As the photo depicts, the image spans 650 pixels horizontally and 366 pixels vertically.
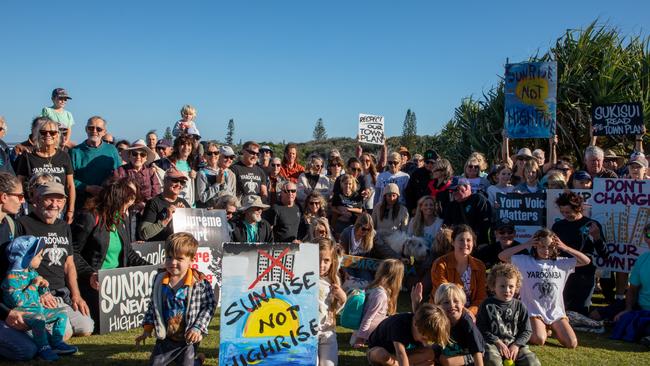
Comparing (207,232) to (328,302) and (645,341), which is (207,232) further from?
(645,341)

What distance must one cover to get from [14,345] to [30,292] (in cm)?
50

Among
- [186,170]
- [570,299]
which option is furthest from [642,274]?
[186,170]

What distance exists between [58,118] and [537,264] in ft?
25.7

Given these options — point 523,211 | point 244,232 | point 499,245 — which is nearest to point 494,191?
point 523,211

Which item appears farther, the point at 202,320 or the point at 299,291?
the point at 299,291

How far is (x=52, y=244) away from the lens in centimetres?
644

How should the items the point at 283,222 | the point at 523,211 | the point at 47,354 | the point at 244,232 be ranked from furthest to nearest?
the point at 283,222 < the point at 523,211 < the point at 244,232 < the point at 47,354

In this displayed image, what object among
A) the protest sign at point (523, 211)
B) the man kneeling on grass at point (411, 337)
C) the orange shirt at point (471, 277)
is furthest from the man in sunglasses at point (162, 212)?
the protest sign at point (523, 211)

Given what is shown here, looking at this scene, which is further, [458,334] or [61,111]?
[61,111]

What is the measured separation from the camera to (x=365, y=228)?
8.88 metres

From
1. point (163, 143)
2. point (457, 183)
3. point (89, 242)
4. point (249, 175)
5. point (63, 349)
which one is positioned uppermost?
point (163, 143)

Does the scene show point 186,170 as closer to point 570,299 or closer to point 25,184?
point 25,184

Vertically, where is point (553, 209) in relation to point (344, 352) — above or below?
above

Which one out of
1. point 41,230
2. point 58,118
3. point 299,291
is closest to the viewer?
point 299,291
